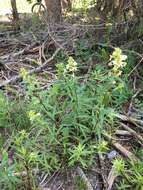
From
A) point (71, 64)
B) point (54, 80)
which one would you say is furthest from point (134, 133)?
point (54, 80)

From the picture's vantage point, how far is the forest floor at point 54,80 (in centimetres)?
293

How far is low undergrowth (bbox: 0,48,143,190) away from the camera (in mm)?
2777

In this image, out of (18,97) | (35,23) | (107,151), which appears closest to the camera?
(107,151)

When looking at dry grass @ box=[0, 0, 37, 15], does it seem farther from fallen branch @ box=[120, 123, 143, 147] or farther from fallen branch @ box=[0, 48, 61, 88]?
fallen branch @ box=[120, 123, 143, 147]

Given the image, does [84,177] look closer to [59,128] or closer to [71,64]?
[59,128]

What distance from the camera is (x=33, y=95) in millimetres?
3166

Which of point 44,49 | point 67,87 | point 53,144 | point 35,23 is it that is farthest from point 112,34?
point 53,144

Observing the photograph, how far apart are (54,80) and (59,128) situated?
976 mm

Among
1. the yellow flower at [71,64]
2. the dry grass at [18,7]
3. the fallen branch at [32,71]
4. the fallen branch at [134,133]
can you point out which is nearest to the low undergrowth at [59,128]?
the yellow flower at [71,64]

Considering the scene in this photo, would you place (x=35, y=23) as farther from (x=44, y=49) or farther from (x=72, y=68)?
(x=72, y=68)

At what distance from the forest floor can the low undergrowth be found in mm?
84

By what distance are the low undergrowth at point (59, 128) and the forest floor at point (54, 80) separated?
8 cm

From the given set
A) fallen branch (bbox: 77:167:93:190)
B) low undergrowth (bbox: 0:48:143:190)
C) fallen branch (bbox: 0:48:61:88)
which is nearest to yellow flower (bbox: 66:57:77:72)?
low undergrowth (bbox: 0:48:143:190)

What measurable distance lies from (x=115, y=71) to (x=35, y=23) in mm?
2984
